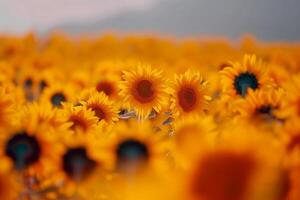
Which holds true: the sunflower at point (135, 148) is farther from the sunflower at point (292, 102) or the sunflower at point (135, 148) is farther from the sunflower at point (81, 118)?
the sunflower at point (81, 118)

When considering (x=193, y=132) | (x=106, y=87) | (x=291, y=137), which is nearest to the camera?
(x=291, y=137)

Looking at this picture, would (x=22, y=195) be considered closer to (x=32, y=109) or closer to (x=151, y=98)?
(x=32, y=109)

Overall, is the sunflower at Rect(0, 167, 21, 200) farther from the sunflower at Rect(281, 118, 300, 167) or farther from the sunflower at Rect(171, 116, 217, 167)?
the sunflower at Rect(281, 118, 300, 167)

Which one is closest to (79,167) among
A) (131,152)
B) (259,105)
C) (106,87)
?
(131,152)

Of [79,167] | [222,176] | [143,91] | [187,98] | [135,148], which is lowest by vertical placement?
[222,176]

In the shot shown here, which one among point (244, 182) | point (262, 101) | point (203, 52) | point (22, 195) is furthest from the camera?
point (203, 52)

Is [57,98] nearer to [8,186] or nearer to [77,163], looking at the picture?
[77,163]

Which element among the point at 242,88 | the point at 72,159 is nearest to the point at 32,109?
the point at 72,159
